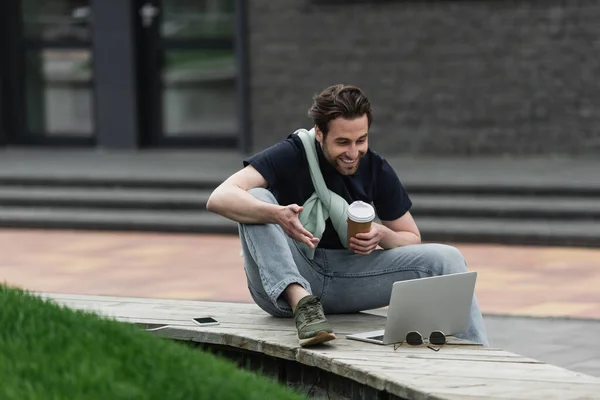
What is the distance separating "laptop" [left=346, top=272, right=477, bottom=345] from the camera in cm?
467

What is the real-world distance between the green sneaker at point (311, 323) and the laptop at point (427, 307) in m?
0.18

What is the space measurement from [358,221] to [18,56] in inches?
404

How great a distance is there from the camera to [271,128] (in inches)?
505

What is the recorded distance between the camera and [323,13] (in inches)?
490

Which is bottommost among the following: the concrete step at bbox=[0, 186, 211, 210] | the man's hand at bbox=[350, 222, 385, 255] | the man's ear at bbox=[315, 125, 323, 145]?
the concrete step at bbox=[0, 186, 211, 210]

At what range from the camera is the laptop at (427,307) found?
467 centimetres

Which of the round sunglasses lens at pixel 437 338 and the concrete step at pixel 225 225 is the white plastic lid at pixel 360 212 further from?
the concrete step at pixel 225 225

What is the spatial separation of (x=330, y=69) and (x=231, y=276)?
14.7 ft

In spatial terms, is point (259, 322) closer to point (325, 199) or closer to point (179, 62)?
point (325, 199)

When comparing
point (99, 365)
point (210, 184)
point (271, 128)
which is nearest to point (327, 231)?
point (99, 365)

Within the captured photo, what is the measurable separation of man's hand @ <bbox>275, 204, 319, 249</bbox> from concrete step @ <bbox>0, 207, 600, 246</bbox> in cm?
495

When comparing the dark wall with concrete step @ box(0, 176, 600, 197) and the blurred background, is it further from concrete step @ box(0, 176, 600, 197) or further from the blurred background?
concrete step @ box(0, 176, 600, 197)

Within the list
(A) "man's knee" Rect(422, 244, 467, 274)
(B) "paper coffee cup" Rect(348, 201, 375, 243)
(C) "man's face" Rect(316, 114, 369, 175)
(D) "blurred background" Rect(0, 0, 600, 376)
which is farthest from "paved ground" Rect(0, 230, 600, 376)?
(C) "man's face" Rect(316, 114, 369, 175)

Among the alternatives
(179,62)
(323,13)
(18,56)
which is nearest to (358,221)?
(323,13)
